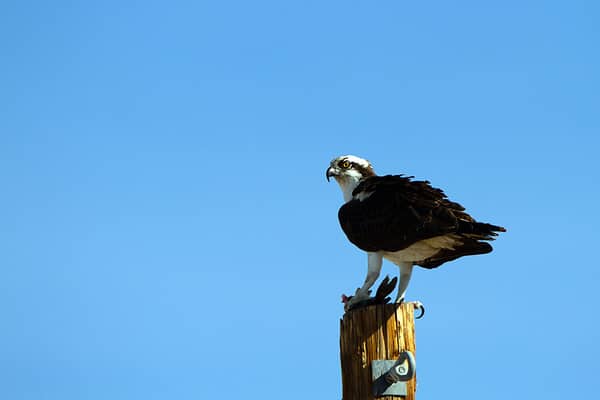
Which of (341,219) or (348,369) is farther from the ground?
(341,219)

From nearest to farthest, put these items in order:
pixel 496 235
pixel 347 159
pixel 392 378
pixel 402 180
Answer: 1. pixel 392 378
2. pixel 496 235
3. pixel 402 180
4. pixel 347 159

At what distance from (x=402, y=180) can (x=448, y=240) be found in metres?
0.83

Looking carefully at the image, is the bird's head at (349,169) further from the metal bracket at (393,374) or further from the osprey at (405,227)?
the metal bracket at (393,374)

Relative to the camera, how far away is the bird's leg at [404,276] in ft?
27.8

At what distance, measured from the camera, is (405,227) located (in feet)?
26.9

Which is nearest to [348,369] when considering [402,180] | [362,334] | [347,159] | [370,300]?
[362,334]

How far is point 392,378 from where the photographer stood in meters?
6.92

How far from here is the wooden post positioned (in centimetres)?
713

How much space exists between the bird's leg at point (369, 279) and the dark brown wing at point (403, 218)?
0.14 meters

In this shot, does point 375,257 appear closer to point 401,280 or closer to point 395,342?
point 401,280

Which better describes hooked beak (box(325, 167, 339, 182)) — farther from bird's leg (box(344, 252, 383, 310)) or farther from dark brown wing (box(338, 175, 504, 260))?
bird's leg (box(344, 252, 383, 310))

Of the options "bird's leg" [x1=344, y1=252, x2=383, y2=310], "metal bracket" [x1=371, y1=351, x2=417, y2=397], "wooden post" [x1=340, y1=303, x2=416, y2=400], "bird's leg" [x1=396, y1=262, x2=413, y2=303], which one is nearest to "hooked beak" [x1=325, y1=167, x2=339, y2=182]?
"bird's leg" [x1=344, y1=252, x2=383, y2=310]

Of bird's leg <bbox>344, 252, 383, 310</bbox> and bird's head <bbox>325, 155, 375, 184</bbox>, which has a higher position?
bird's head <bbox>325, 155, 375, 184</bbox>

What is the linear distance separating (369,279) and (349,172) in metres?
1.51
